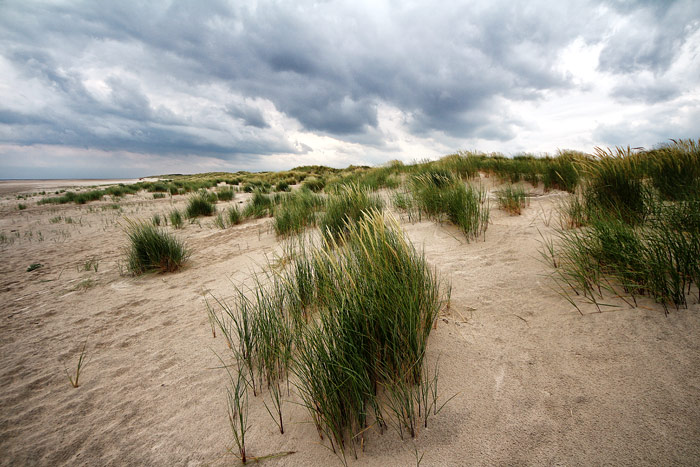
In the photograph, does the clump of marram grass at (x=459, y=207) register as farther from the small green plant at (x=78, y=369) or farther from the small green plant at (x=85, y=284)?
the small green plant at (x=85, y=284)

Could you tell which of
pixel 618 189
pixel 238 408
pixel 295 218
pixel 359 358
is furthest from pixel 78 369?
pixel 618 189

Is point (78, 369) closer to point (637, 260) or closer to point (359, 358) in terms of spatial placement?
point (359, 358)

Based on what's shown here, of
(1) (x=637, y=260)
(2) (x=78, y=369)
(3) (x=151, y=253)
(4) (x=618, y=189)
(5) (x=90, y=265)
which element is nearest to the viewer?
(1) (x=637, y=260)

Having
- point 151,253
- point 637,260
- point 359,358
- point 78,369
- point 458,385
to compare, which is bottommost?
point 78,369

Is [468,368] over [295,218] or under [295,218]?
under

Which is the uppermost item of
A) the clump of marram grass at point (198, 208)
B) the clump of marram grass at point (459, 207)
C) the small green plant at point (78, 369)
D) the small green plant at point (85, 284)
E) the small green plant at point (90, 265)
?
the clump of marram grass at point (459, 207)

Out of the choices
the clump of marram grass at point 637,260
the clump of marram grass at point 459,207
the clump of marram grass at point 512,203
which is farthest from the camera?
the clump of marram grass at point 512,203

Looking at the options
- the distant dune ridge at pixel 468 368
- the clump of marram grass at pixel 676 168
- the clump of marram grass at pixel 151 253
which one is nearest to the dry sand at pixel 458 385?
the distant dune ridge at pixel 468 368

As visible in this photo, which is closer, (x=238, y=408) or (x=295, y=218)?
(x=238, y=408)

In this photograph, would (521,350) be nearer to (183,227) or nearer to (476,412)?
(476,412)

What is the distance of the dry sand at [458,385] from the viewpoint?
1.09 meters

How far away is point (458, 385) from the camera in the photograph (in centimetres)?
139

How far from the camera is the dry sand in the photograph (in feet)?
3.57

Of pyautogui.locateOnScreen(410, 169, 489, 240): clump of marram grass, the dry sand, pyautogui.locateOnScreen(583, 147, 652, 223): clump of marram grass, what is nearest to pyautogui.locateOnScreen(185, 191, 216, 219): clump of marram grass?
the dry sand
